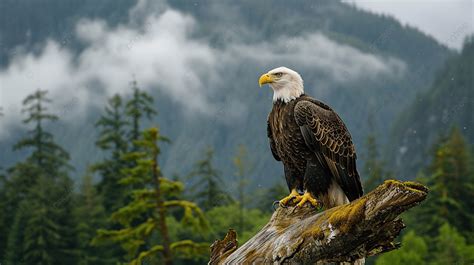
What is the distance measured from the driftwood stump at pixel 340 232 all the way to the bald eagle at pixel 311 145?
829 millimetres

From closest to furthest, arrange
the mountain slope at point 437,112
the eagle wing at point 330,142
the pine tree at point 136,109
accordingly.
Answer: the eagle wing at point 330,142
the pine tree at point 136,109
the mountain slope at point 437,112

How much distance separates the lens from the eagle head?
723 cm

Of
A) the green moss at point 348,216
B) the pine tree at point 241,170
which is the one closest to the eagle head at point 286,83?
the green moss at point 348,216

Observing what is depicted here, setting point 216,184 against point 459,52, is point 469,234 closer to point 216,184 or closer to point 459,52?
point 216,184

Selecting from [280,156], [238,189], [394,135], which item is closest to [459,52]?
[394,135]

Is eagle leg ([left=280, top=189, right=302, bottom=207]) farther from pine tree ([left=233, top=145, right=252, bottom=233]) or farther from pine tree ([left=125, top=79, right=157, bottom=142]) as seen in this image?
pine tree ([left=125, top=79, right=157, bottom=142])

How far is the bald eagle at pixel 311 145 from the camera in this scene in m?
6.98

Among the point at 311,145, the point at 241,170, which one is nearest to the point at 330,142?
the point at 311,145

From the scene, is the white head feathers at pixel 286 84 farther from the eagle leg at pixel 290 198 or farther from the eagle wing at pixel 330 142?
the eagle leg at pixel 290 198

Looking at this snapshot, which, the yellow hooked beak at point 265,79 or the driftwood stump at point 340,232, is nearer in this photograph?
the driftwood stump at point 340,232

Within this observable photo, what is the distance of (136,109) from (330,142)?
41.2 metres

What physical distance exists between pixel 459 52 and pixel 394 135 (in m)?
30.6

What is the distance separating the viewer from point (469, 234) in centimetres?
3638

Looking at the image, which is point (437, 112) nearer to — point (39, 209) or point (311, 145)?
point (39, 209)
